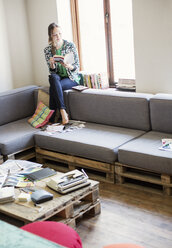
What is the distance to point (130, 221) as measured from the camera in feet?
9.97

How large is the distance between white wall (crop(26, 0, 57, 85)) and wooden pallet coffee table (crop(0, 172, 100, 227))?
292 cm

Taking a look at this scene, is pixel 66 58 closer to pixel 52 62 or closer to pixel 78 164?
pixel 52 62

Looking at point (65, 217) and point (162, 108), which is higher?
point (162, 108)

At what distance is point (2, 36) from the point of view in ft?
17.8

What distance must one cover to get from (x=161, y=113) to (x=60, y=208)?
64.5 inches

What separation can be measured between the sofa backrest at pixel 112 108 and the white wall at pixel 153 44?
42 cm

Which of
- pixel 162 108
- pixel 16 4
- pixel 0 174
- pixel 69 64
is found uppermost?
pixel 16 4

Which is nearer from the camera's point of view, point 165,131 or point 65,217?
point 65,217

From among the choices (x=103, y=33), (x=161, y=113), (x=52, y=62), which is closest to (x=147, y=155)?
(x=161, y=113)

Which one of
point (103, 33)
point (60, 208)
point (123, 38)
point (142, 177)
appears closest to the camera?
point (60, 208)

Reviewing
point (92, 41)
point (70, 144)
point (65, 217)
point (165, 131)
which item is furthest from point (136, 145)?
point (92, 41)

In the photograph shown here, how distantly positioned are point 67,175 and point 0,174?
0.64 meters

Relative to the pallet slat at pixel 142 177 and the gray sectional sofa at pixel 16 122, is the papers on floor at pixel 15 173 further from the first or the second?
the pallet slat at pixel 142 177

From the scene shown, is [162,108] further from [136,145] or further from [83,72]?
[83,72]
